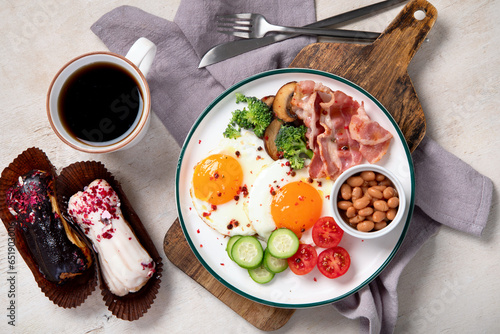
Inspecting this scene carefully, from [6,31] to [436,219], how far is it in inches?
169

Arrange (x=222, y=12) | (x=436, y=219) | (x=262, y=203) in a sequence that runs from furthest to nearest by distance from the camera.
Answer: (x=222, y=12) < (x=436, y=219) < (x=262, y=203)

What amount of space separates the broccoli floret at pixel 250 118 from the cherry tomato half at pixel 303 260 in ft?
3.31

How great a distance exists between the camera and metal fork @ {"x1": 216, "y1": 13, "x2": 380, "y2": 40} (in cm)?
340

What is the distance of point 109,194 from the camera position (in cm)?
332

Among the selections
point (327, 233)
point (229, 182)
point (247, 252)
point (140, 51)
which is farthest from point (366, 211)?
point (140, 51)

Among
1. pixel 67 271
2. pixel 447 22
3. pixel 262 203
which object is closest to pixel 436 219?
pixel 262 203

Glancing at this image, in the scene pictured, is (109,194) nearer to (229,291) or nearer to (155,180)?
(155,180)

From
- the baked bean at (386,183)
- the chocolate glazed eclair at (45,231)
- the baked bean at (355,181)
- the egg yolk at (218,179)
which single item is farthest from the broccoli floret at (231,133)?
the chocolate glazed eclair at (45,231)

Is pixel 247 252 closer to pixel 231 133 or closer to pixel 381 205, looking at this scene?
pixel 231 133

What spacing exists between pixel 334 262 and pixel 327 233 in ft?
0.83

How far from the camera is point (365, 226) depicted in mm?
2863

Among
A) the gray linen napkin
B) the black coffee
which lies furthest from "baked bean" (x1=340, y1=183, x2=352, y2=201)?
the black coffee

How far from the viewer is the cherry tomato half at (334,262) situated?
311 cm

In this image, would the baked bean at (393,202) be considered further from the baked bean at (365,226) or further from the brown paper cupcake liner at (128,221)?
the brown paper cupcake liner at (128,221)
